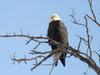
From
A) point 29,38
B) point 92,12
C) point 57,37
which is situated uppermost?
point 92,12

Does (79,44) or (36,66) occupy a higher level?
(79,44)

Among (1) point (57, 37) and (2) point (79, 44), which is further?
(1) point (57, 37)

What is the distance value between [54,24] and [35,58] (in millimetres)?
3549

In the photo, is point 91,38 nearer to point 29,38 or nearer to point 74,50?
point 74,50

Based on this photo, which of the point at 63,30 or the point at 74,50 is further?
the point at 63,30

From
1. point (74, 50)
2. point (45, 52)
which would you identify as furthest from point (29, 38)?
point (74, 50)

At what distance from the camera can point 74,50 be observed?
5.50 m

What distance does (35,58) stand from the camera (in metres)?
5.77

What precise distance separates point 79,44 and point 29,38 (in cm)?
78

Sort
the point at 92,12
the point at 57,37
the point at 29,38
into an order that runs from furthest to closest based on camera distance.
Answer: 1. the point at 57,37
2. the point at 29,38
3. the point at 92,12

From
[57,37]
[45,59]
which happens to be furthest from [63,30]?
[45,59]

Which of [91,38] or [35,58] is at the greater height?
[91,38]

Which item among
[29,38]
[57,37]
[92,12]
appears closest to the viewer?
[92,12]

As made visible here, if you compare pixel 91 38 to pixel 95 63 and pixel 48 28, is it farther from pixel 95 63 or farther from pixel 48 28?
pixel 48 28
